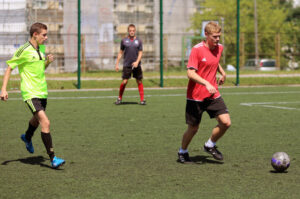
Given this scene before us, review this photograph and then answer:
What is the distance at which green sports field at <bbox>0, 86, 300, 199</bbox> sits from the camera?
5609 millimetres

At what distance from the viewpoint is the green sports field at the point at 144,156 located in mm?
5609

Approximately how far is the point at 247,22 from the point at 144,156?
138ft

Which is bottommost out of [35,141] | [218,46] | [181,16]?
[35,141]

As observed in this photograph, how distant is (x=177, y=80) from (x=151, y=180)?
640 inches

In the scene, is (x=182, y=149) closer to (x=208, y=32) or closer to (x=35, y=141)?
(x=208, y=32)

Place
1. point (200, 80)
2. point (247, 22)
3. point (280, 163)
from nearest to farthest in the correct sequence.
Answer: point (280, 163) < point (200, 80) < point (247, 22)

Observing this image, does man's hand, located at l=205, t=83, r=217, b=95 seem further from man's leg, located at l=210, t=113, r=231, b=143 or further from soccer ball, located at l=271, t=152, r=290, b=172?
soccer ball, located at l=271, t=152, r=290, b=172

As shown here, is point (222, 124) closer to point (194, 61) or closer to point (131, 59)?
point (194, 61)

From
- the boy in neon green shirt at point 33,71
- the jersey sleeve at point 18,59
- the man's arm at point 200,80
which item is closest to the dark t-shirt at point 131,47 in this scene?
the boy in neon green shirt at point 33,71

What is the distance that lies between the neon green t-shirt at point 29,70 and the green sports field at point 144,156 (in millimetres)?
909

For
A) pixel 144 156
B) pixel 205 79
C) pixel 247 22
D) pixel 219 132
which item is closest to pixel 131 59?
pixel 144 156

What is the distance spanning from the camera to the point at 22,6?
20.7 meters

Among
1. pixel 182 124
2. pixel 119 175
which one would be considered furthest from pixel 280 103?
pixel 119 175

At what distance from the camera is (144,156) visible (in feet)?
24.5
